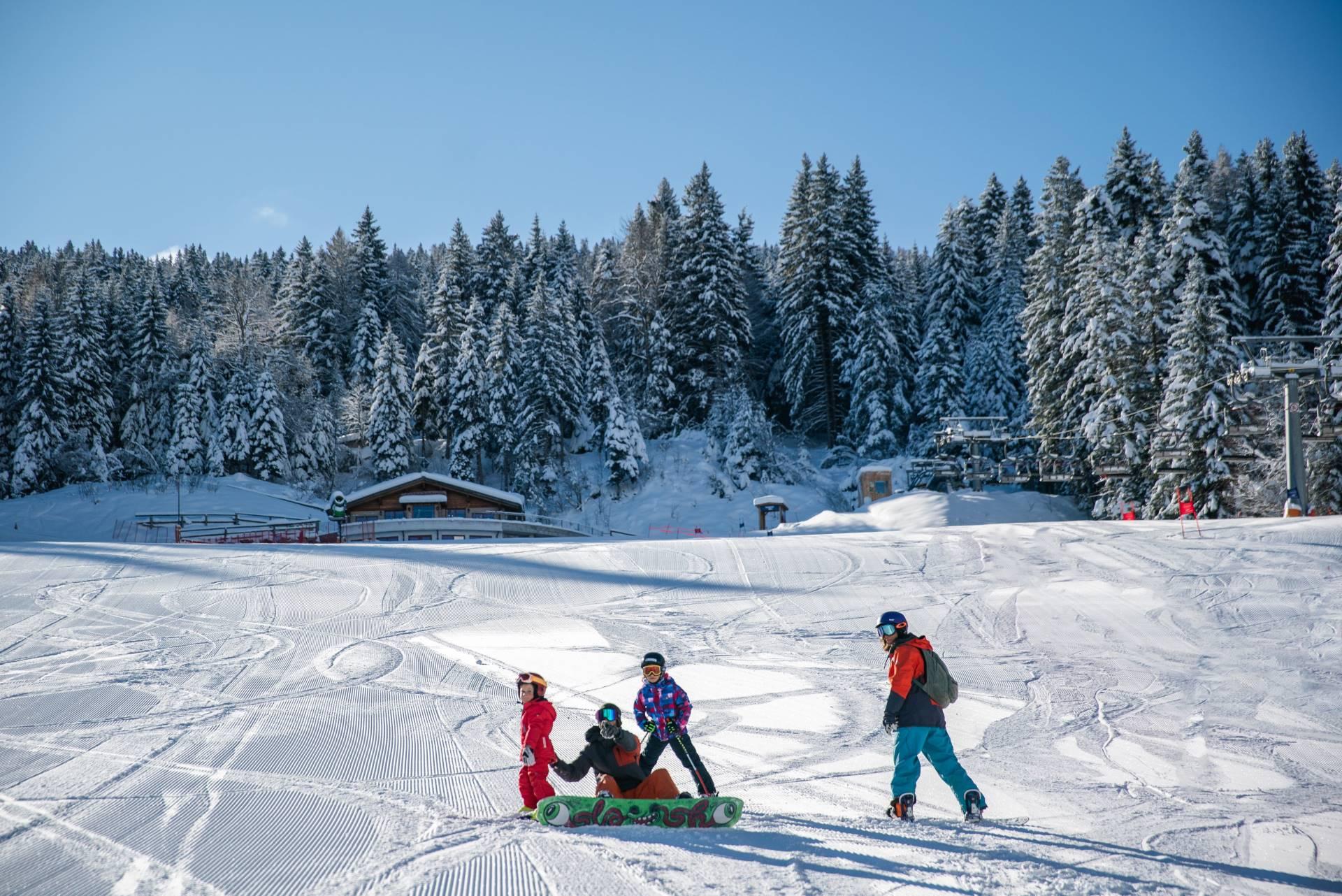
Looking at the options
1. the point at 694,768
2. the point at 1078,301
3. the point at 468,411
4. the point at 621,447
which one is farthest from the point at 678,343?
the point at 694,768

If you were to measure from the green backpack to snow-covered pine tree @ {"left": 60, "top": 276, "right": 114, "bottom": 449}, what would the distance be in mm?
56494

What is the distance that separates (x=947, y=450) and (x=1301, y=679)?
36.1 metres

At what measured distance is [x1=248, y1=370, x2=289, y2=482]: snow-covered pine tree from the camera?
52188 mm

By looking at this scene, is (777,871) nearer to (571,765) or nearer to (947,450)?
(571,765)

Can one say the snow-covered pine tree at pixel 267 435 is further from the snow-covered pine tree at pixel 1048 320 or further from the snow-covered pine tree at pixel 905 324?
the snow-covered pine tree at pixel 1048 320

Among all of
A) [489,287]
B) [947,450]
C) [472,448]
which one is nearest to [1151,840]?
[947,450]

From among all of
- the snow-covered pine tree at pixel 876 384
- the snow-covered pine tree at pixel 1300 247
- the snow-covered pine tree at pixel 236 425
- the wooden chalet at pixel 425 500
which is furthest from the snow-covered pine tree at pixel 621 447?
the snow-covered pine tree at pixel 1300 247

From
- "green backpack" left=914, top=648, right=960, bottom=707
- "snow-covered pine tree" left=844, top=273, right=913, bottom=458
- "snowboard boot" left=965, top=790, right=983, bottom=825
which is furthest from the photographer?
"snow-covered pine tree" left=844, top=273, right=913, bottom=458

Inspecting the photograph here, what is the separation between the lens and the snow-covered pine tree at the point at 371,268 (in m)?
64.1

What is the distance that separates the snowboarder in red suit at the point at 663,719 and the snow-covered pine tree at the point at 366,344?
5639 cm

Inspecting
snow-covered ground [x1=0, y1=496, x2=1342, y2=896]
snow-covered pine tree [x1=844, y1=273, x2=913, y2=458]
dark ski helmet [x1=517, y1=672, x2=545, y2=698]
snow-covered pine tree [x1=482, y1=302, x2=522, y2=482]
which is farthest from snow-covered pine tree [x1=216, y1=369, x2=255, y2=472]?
dark ski helmet [x1=517, y1=672, x2=545, y2=698]

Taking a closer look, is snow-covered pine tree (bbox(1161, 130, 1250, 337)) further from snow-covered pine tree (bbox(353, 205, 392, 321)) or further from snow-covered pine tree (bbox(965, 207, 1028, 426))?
snow-covered pine tree (bbox(353, 205, 392, 321))

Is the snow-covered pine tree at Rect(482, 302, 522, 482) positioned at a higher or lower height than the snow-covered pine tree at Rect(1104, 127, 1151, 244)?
lower

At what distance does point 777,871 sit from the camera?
524 centimetres
